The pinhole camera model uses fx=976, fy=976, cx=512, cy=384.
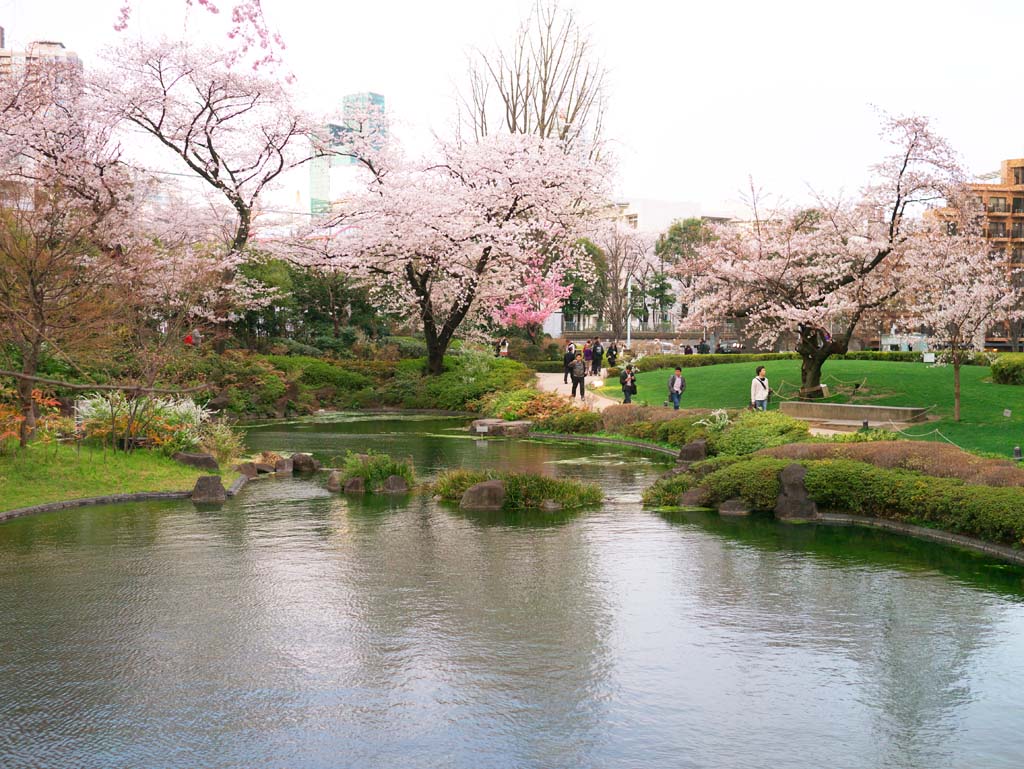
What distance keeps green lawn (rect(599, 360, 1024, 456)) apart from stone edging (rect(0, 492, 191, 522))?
51.3ft

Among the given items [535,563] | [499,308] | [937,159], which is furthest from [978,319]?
[499,308]

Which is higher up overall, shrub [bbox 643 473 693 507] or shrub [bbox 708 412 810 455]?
shrub [bbox 708 412 810 455]

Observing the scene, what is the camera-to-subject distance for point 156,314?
31.7 meters

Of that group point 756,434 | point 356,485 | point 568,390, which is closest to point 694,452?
point 756,434

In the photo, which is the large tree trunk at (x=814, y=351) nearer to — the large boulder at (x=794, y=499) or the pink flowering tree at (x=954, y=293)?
the pink flowering tree at (x=954, y=293)

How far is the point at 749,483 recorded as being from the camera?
14953 mm

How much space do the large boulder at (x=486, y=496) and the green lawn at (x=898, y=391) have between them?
10484 millimetres

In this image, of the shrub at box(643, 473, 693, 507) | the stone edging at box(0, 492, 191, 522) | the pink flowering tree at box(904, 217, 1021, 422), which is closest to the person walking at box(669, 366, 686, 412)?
the pink flowering tree at box(904, 217, 1021, 422)

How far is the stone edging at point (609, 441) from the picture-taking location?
76.2ft

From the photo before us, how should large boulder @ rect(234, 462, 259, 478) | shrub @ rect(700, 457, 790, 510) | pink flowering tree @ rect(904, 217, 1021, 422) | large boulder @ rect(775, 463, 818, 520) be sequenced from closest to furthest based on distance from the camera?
large boulder @ rect(775, 463, 818, 520) → shrub @ rect(700, 457, 790, 510) → large boulder @ rect(234, 462, 259, 478) → pink flowering tree @ rect(904, 217, 1021, 422)

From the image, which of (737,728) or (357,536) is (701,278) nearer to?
(357,536)

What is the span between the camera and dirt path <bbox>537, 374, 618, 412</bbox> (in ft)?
104

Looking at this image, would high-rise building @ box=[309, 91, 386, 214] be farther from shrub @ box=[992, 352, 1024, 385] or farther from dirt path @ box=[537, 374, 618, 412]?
shrub @ box=[992, 352, 1024, 385]

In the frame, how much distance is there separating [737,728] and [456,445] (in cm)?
1848
